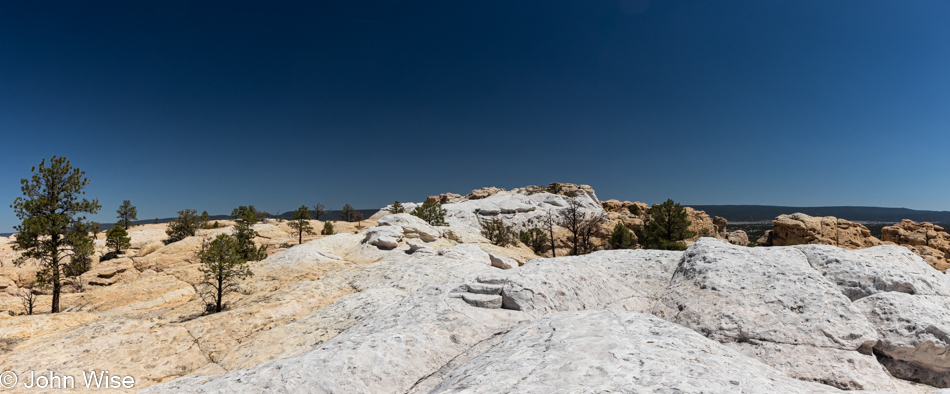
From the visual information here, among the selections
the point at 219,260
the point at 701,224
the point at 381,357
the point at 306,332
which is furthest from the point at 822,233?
the point at 219,260

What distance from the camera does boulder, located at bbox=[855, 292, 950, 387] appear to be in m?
5.46

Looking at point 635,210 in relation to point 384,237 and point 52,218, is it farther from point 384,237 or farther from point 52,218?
point 52,218

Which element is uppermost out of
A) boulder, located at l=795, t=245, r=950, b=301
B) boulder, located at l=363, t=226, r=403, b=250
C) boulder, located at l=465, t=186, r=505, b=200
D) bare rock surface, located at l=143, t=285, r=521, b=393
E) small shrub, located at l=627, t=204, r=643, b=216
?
boulder, located at l=465, t=186, r=505, b=200

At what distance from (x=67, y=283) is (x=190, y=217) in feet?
91.3

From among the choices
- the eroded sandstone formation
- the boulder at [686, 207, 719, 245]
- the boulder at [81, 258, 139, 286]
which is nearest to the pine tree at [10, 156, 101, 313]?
the boulder at [81, 258, 139, 286]

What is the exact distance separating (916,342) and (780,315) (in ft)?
5.90

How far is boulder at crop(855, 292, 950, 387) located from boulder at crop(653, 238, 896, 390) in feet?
1.13

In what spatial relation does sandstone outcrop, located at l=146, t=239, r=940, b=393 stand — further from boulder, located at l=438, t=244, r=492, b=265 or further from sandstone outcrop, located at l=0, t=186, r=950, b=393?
boulder, located at l=438, t=244, r=492, b=265

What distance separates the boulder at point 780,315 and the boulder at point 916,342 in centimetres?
35

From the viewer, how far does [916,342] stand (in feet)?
18.0

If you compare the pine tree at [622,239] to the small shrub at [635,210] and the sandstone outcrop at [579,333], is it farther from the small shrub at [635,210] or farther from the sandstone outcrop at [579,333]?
the small shrub at [635,210]

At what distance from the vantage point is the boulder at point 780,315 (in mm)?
5234

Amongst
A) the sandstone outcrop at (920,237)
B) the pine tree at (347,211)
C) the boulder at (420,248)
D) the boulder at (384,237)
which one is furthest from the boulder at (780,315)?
the pine tree at (347,211)

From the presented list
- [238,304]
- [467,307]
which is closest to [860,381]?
[467,307]
